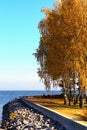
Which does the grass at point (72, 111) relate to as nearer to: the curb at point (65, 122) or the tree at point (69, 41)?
the curb at point (65, 122)

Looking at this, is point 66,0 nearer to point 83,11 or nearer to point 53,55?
point 83,11

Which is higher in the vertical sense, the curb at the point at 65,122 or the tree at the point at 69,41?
the tree at the point at 69,41

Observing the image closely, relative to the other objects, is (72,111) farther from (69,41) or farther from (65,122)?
(65,122)

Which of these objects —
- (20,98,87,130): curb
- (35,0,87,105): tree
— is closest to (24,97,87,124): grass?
(20,98,87,130): curb

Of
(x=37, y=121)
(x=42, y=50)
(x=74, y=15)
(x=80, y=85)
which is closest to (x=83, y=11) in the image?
(x=74, y=15)

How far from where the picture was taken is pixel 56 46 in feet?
135

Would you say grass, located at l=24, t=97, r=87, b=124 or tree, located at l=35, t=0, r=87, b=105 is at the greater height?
tree, located at l=35, t=0, r=87, b=105

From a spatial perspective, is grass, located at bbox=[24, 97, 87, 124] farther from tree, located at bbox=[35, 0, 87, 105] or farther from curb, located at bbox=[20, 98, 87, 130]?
tree, located at bbox=[35, 0, 87, 105]

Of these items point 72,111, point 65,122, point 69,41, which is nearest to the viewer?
point 65,122

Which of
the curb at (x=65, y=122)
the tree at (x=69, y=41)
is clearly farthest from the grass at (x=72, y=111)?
the tree at (x=69, y=41)

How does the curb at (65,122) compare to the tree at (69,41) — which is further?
the tree at (69,41)

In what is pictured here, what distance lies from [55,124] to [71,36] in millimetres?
16564

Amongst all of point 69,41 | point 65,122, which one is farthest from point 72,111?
point 65,122

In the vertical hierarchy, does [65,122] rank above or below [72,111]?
below
